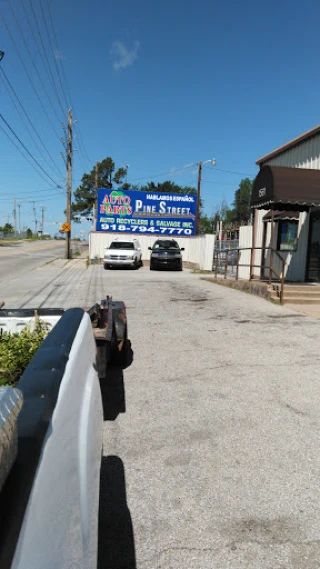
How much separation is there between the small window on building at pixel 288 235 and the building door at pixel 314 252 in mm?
490

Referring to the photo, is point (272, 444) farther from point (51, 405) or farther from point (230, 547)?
point (51, 405)

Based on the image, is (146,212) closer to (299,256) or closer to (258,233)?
(258,233)

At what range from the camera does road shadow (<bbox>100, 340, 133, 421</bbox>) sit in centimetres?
409

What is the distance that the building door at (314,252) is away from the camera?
13141 millimetres

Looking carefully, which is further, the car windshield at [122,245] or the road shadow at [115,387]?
the car windshield at [122,245]

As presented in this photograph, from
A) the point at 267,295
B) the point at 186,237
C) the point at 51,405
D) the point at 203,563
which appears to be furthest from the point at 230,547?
Result: the point at 186,237

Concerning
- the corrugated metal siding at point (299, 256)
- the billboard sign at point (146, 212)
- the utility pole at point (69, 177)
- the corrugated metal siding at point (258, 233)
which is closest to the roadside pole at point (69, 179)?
the utility pole at point (69, 177)

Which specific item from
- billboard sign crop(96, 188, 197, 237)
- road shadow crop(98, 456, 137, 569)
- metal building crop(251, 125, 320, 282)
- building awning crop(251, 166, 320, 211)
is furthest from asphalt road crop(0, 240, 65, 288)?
road shadow crop(98, 456, 137, 569)

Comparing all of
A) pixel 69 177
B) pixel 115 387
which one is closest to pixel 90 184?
pixel 69 177

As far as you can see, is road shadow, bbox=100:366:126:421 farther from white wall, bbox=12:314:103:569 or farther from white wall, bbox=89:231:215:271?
white wall, bbox=89:231:215:271

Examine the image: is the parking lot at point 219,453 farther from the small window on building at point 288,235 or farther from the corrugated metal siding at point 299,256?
the small window on building at point 288,235

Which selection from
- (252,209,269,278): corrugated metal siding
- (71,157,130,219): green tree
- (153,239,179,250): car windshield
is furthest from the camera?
(71,157,130,219): green tree

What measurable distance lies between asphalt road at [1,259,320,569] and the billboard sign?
22597 mm

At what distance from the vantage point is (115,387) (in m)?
4.74
